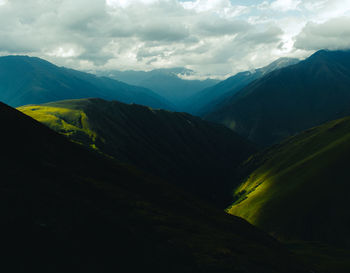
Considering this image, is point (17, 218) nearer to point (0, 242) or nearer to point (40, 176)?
point (0, 242)

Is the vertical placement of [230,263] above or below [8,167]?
below

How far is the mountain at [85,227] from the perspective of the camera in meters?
35.1

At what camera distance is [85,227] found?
1720 inches

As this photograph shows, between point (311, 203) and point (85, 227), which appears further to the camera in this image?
point (311, 203)

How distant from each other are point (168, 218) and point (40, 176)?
31.5 meters

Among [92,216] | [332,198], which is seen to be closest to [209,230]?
[92,216]

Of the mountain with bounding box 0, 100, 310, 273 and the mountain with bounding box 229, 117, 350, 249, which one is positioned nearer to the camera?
the mountain with bounding box 0, 100, 310, 273

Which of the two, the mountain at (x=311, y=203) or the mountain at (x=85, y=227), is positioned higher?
the mountain at (x=85, y=227)

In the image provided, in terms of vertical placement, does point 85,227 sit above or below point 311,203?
above

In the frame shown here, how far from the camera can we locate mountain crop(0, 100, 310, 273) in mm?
35094

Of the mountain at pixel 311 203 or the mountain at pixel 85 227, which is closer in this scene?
the mountain at pixel 85 227

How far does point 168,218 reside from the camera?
67.8m

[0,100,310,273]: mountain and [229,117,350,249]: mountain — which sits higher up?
[0,100,310,273]: mountain

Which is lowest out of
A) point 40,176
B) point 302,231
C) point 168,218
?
point 302,231
